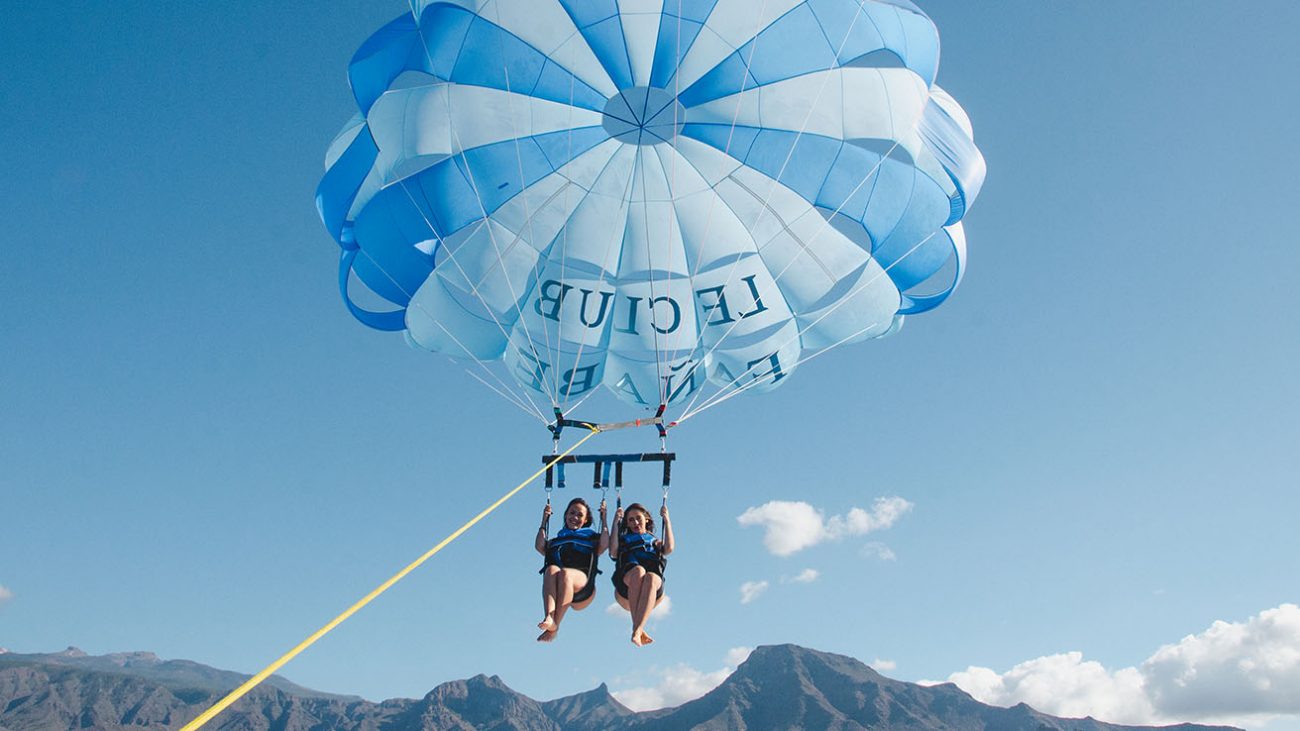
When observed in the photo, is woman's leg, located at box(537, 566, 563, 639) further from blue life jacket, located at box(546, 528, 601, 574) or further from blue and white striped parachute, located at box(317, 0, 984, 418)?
blue and white striped parachute, located at box(317, 0, 984, 418)

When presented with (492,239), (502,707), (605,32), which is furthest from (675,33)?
(502,707)

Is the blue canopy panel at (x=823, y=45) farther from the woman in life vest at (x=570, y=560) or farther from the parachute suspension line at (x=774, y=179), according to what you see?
the woman in life vest at (x=570, y=560)

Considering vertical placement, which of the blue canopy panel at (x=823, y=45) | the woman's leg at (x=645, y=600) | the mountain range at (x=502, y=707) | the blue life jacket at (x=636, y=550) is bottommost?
the woman's leg at (x=645, y=600)

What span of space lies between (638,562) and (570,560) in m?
0.59

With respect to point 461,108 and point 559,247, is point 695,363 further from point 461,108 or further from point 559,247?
point 461,108

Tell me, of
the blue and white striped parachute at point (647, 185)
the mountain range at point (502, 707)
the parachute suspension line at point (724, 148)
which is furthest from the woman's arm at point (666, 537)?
the mountain range at point (502, 707)

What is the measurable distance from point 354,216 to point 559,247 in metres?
2.38

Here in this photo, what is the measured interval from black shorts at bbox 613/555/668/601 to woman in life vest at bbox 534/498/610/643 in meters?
0.21

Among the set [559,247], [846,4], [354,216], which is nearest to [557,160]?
[559,247]

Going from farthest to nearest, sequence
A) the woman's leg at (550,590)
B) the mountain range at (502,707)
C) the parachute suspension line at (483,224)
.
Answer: the mountain range at (502,707), the parachute suspension line at (483,224), the woman's leg at (550,590)

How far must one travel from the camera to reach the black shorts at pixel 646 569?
751cm

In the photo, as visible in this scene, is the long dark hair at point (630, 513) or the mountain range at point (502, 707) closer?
the long dark hair at point (630, 513)

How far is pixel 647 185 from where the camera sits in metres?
10.4

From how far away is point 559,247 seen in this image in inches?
409
